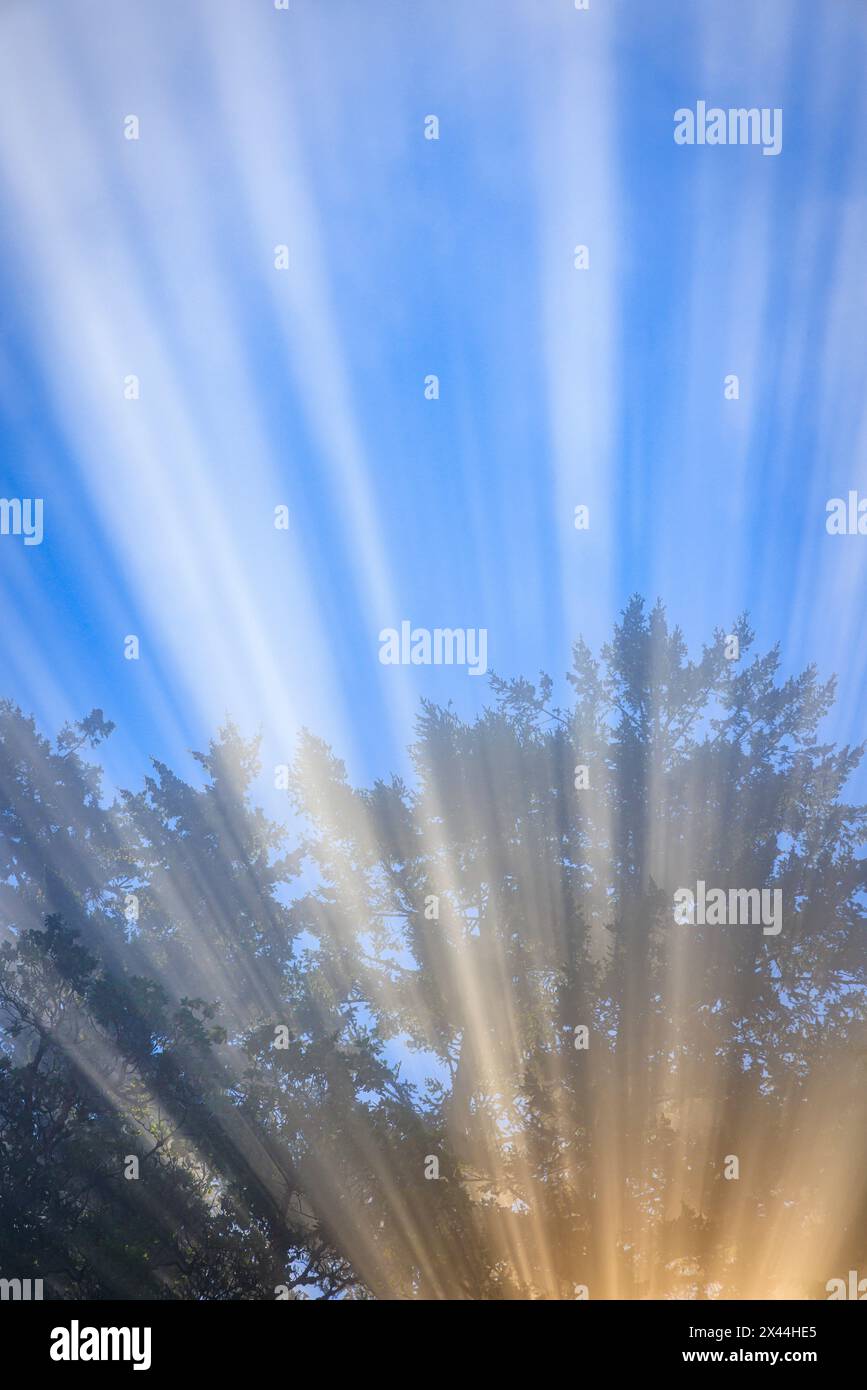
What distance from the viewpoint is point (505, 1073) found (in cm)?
899

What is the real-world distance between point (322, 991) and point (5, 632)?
16.4 feet

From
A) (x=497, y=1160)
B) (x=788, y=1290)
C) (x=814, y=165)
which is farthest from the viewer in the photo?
(x=814, y=165)

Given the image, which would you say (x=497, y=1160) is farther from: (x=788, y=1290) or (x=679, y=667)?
(x=679, y=667)

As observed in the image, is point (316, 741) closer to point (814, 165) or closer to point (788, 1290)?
point (788, 1290)

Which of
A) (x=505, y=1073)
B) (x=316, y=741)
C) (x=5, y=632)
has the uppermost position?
(x=5, y=632)

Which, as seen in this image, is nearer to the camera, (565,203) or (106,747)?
(565,203)

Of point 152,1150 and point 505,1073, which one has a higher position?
point 505,1073

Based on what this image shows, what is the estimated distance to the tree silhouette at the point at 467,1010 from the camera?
8.12m

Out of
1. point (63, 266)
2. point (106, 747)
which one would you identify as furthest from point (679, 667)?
point (63, 266)

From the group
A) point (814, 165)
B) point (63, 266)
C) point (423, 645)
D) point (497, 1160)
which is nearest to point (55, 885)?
point (423, 645)

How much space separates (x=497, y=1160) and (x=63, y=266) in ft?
32.6

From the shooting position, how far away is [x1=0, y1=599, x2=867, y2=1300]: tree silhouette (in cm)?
812

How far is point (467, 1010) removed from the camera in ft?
30.8

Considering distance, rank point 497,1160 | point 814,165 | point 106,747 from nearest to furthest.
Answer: point 497,1160
point 814,165
point 106,747
